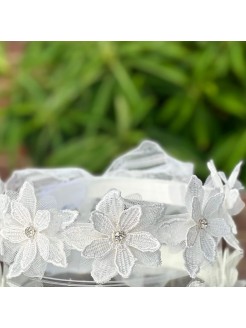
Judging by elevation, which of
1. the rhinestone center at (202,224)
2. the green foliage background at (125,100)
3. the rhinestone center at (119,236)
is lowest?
the rhinestone center at (119,236)

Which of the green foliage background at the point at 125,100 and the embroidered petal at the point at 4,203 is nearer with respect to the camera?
the embroidered petal at the point at 4,203

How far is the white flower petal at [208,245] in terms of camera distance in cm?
47

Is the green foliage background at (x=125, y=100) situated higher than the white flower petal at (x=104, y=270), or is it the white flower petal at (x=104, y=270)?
the green foliage background at (x=125, y=100)

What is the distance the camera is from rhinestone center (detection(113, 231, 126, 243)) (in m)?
0.46

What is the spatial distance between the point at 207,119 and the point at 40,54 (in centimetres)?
41

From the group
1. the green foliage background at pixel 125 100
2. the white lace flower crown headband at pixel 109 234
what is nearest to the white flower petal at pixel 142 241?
the white lace flower crown headband at pixel 109 234

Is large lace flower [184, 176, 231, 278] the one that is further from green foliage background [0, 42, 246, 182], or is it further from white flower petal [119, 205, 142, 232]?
green foliage background [0, 42, 246, 182]

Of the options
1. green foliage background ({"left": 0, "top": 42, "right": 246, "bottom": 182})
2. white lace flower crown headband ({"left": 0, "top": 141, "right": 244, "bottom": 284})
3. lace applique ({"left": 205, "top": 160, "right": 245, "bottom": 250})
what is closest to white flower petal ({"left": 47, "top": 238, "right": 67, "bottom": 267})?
white lace flower crown headband ({"left": 0, "top": 141, "right": 244, "bottom": 284})

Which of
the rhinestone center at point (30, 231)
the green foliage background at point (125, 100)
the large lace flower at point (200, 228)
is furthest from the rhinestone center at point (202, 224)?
the green foliage background at point (125, 100)

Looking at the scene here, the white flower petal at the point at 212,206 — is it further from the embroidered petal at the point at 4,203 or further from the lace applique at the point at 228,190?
the embroidered petal at the point at 4,203

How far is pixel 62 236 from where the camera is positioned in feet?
1.55
